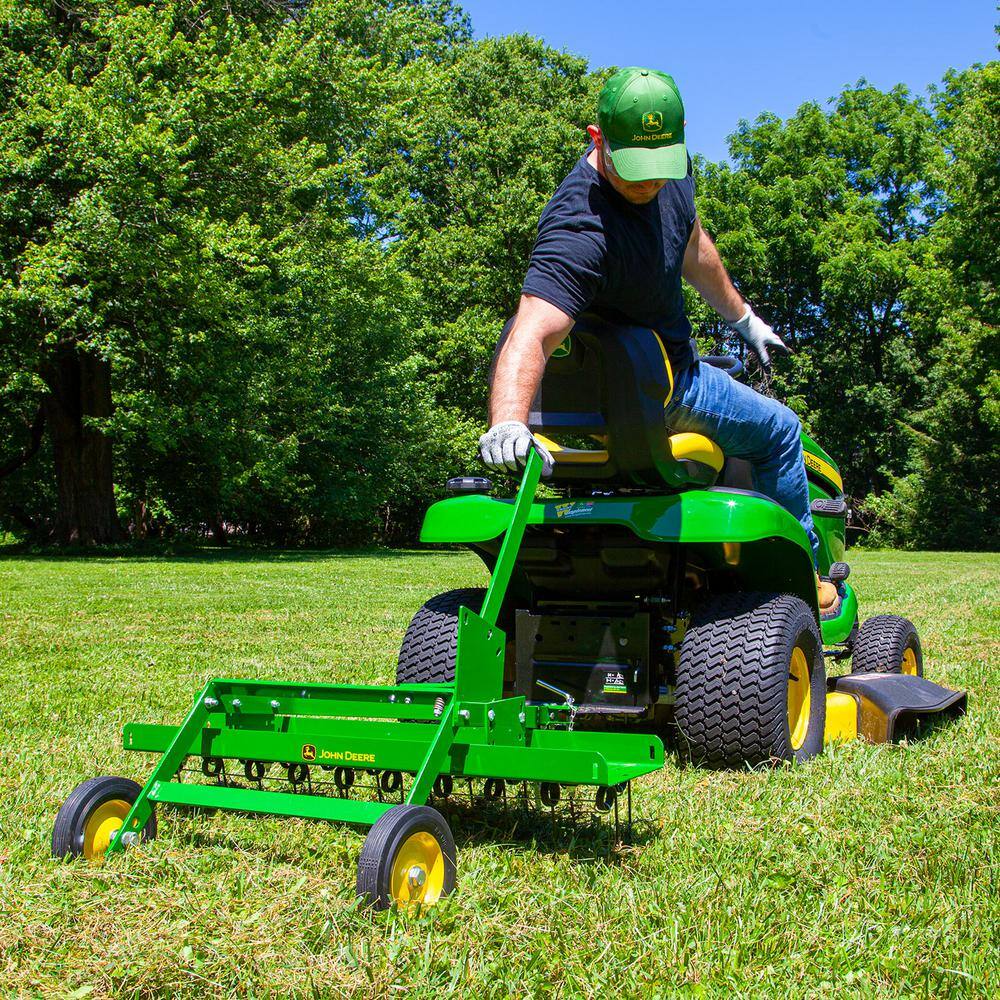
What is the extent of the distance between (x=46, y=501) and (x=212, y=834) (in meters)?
29.2

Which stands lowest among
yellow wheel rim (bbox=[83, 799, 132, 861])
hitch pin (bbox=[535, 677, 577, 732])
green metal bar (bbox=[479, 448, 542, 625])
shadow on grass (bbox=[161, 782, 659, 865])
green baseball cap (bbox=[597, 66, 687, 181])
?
shadow on grass (bbox=[161, 782, 659, 865])

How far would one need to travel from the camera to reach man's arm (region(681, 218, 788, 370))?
3.99 metres

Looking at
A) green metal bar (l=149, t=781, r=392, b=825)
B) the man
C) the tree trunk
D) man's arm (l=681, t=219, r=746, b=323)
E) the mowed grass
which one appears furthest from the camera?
the tree trunk

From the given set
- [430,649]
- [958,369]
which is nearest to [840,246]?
[958,369]

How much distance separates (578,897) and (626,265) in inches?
74.2

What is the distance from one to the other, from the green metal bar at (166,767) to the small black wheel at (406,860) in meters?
0.76

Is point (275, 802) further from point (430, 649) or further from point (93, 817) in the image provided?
point (430, 649)

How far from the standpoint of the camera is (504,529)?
12.4ft

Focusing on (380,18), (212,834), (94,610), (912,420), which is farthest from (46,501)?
(212,834)

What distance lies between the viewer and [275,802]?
242cm

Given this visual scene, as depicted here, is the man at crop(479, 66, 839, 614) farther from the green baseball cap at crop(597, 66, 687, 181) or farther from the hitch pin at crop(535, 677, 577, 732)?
the hitch pin at crop(535, 677, 577, 732)

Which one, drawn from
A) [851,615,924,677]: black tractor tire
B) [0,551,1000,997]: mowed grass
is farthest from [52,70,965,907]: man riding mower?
[851,615,924,677]: black tractor tire

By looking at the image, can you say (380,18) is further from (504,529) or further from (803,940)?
(803,940)

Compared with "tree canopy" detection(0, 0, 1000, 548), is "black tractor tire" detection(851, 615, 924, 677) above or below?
below
